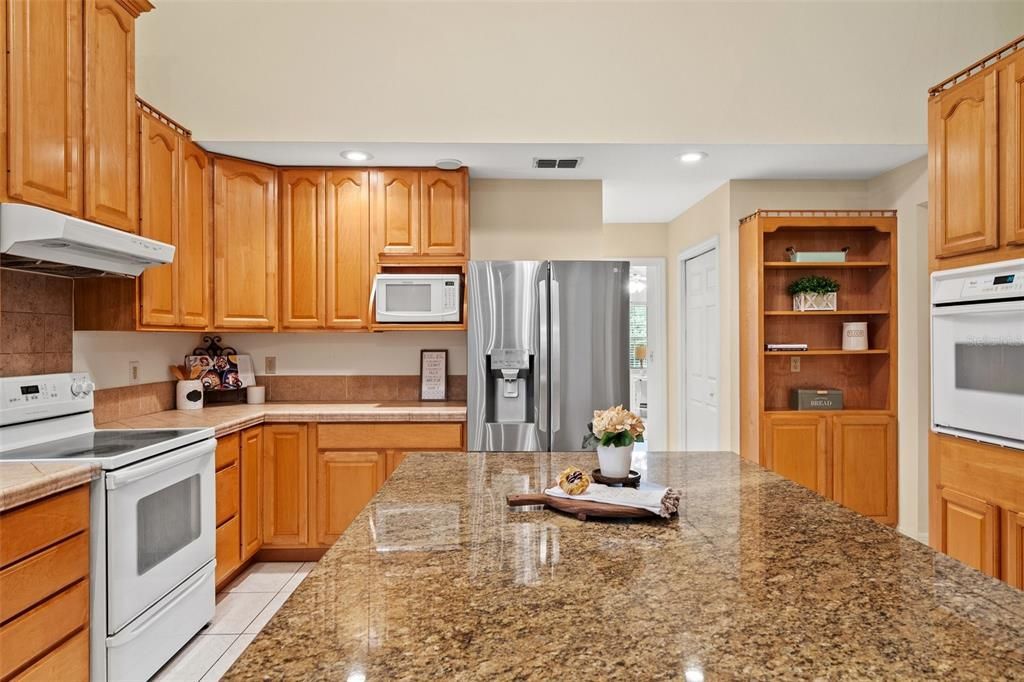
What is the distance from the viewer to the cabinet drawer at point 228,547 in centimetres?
294

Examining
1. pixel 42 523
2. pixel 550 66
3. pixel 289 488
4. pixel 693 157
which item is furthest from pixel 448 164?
pixel 42 523

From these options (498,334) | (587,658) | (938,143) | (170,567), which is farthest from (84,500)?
(938,143)

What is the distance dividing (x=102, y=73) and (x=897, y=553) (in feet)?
10.3

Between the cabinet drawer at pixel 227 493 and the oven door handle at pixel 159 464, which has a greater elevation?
the oven door handle at pixel 159 464

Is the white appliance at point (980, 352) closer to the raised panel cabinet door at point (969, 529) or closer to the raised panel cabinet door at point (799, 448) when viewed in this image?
the raised panel cabinet door at point (969, 529)

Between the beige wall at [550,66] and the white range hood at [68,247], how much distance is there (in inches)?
41.3

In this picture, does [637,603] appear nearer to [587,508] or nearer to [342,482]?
[587,508]

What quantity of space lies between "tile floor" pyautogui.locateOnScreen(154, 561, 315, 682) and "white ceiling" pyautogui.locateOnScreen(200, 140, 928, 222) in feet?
7.69

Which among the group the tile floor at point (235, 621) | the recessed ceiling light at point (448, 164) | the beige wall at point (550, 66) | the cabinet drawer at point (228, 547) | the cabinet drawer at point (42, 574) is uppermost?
the beige wall at point (550, 66)

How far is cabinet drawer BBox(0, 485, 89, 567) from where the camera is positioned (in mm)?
1630

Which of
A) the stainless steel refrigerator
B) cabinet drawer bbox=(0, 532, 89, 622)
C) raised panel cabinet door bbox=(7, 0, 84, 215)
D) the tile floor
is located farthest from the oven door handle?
the stainless steel refrigerator

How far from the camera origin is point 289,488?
3.46 metres

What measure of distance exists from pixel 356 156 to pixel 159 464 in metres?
2.08

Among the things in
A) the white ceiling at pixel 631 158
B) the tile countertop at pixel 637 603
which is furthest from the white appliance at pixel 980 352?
the white ceiling at pixel 631 158
